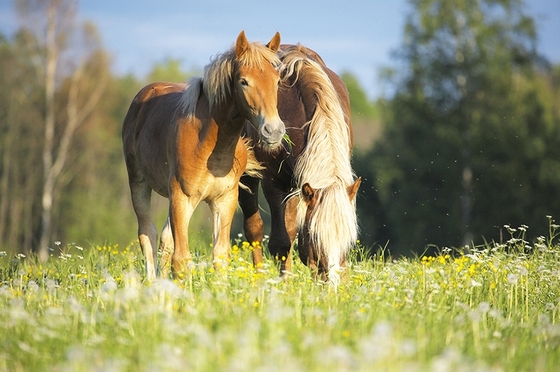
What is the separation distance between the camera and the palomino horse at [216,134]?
617 cm

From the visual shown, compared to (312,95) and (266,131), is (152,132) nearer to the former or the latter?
(312,95)

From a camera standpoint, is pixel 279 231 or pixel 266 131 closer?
pixel 266 131

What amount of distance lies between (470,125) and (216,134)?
20962 millimetres

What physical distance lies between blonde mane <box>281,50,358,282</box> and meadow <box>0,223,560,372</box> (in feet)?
1.40

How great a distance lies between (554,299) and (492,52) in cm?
2167

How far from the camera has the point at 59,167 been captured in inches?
1161

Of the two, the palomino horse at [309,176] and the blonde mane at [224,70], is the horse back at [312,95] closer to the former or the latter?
the palomino horse at [309,176]

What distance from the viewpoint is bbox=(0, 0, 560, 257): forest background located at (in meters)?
25.8

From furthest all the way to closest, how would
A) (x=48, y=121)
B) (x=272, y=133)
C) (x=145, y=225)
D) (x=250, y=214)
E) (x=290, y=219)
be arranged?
(x=48, y=121) → (x=250, y=214) → (x=145, y=225) → (x=290, y=219) → (x=272, y=133)

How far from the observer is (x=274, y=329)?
3762 millimetres

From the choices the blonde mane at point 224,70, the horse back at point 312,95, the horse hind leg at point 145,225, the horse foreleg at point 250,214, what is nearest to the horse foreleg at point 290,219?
the horse foreleg at point 250,214

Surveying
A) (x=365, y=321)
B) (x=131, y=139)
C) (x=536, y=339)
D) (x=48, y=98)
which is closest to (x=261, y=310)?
(x=365, y=321)

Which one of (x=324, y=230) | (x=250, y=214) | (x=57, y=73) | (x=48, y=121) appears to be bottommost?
(x=48, y=121)

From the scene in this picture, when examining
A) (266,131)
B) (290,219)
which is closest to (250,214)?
(290,219)
